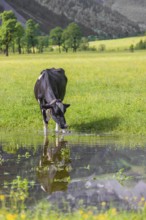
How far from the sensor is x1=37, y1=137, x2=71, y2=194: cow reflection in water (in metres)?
13.1

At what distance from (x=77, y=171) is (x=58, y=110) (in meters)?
6.49

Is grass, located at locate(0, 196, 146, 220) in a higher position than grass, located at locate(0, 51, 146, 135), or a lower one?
higher

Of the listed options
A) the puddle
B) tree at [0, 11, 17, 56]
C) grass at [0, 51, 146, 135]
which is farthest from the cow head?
tree at [0, 11, 17, 56]

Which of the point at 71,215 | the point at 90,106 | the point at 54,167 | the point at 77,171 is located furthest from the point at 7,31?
the point at 71,215

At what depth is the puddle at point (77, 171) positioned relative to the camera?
38.3 ft

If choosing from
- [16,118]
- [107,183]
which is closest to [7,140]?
[16,118]

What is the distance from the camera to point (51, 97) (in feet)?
72.5

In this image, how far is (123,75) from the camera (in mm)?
42375

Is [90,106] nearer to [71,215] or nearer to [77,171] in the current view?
[77,171]

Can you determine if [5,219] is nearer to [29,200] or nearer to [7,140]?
[29,200]

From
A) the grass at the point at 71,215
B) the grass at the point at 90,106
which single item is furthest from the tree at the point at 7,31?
the grass at the point at 71,215

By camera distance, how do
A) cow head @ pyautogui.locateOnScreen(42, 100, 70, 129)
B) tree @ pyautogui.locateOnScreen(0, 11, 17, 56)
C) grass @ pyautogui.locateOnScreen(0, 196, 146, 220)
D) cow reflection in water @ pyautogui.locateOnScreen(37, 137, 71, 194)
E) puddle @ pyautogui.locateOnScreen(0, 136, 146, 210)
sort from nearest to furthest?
grass @ pyautogui.locateOnScreen(0, 196, 146, 220), puddle @ pyautogui.locateOnScreen(0, 136, 146, 210), cow reflection in water @ pyautogui.locateOnScreen(37, 137, 71, 194), cow head @ pyautogui.locateOnScreen(42, 100, 70, 129), tree @ pyautogui.locateOnScreen(0, 11, 17, 56)

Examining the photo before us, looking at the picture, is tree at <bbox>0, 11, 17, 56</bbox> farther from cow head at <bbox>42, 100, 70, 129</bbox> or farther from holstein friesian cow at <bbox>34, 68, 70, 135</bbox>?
cow head at <bbox>42, 100, 70, 129</bbox>

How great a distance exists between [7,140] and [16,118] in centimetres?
407
